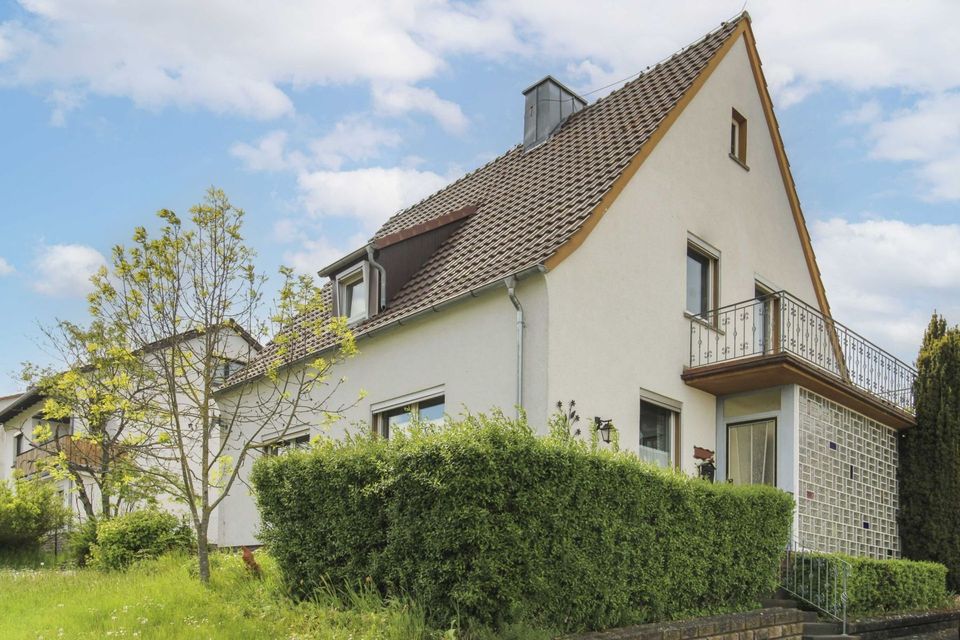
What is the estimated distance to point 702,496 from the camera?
32.1ft

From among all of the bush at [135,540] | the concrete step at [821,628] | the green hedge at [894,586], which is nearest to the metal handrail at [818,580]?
the concrete step at [821,628]

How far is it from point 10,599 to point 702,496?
8319 mm

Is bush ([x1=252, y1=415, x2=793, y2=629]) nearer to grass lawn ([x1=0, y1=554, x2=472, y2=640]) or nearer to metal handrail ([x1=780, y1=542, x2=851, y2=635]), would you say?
grass lawn ([x1=0, y1=554, x2=472, y2=640])

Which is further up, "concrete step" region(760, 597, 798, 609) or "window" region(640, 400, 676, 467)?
"window" region(640, 400, 676, 467)

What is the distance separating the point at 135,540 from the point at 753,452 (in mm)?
9593

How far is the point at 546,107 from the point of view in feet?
60.4

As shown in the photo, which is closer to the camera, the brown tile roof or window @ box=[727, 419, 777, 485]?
the brown tile roof

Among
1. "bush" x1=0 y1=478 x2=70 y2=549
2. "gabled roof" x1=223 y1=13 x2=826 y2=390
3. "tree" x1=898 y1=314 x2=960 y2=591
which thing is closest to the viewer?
"gabled roof" x1=223 y1=13 x2=826 y2=390

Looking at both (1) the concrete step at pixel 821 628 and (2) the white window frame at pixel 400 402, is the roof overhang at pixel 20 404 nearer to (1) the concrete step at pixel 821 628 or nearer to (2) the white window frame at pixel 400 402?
(2) the white window frame at pixel 400 402

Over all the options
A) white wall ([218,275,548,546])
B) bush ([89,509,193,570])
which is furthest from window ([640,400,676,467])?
bush ([89,509,193,570])

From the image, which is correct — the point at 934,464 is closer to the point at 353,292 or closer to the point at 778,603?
the point at 778,603

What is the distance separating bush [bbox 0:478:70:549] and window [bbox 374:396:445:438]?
32.7 feet

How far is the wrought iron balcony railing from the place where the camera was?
14.2 meters

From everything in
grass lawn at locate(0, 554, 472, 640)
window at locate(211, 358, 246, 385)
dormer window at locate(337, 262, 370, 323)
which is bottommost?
grass lawn at locate(0, 554, 472, 640)
